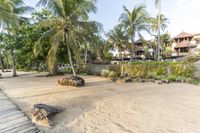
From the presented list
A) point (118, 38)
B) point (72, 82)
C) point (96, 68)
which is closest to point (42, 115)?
point (72, 82)

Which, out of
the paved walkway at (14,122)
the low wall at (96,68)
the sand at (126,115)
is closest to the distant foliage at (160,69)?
the low wall at (96,68)

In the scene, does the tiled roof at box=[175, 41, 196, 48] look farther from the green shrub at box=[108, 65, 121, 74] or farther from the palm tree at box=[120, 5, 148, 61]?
the green shrub at box=[108, 65, 121, 74]

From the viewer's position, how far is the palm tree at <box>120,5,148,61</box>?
25.7 meters

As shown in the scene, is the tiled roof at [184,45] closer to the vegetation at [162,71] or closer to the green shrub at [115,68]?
the green shrub at [115,68]

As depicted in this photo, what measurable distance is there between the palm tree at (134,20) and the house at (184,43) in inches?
488

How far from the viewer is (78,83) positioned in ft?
45.8

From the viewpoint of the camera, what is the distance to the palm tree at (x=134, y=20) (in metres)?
25.7

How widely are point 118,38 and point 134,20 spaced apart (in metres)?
3.87

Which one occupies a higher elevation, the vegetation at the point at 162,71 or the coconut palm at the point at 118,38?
the coconut palm at the point at 118,38

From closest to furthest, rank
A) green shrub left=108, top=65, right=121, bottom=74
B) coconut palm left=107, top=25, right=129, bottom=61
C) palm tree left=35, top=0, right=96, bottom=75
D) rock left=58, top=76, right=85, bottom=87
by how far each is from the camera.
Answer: rock left=58, top=76, right=85, bottom=87, palm tree left=35, top=0, right=96, bottom=75, green shrub left=108, top=65, right=121, bottom=74, coconut palm left=107, top=25, right=129, bottom=61

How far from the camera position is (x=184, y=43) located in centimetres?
3666

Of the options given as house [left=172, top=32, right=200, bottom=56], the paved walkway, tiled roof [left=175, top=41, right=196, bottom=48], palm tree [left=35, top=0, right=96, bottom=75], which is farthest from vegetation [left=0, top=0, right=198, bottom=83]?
the paved walkway

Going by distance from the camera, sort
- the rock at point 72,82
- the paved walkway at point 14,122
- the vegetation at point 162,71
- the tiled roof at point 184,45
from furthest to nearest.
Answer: the tiled roof at point 184,45, the vegetation at point 162,71, the rock at point 72,82, the paved walkway at point 14,122

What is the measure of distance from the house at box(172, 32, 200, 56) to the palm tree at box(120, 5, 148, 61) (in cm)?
1238
